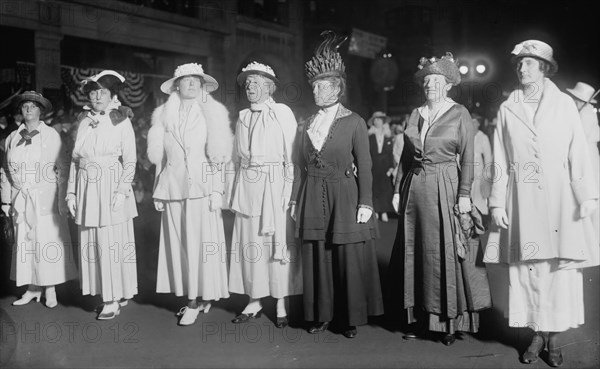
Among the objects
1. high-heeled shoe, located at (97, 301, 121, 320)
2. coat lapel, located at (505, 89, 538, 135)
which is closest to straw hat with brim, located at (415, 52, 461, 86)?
coat lapel, located at (505, 89, 538, 135)

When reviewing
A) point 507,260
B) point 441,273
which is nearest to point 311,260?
point 441,273

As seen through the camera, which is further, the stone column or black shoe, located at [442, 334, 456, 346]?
the stone column

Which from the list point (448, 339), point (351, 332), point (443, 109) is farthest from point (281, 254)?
point (443, 109)

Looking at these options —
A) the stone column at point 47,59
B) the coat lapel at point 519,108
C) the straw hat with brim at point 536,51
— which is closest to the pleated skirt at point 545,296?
the coat lapel at point 519,108

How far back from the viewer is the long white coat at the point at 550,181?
3836mm

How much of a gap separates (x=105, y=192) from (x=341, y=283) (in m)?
2.05

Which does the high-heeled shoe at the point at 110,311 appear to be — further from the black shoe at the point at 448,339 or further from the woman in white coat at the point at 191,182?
the black shoe at the point at 448,339

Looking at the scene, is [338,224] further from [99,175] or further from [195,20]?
[195,20]

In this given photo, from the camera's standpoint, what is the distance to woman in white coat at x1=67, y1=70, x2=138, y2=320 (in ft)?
15.9

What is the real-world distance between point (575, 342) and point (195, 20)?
12153 millimetres

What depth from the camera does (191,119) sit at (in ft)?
15.8

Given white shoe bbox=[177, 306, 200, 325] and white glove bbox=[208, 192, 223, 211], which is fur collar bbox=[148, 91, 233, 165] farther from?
white shoe bbox=[177, 306, 200, 325]

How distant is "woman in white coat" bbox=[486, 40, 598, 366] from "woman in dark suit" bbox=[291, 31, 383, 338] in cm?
95

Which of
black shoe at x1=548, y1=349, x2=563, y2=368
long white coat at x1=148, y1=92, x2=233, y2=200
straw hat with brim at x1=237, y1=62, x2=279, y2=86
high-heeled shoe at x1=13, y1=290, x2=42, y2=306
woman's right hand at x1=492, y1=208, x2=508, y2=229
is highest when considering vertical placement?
straw hat with brim at x1=237, y1=62, x2=279, y2=86
